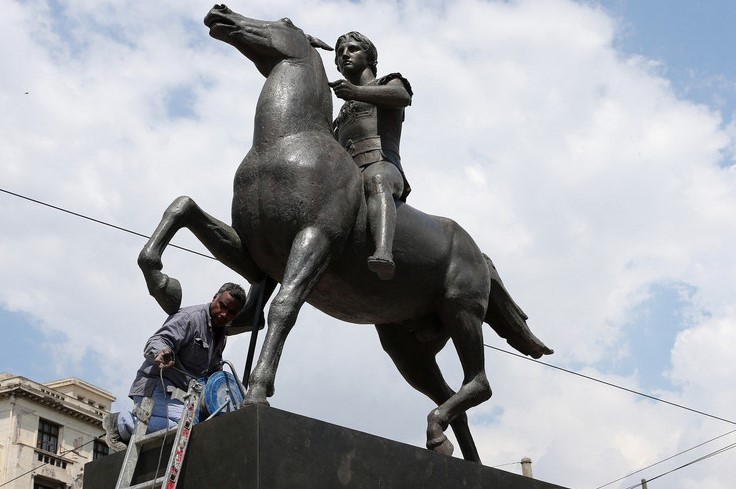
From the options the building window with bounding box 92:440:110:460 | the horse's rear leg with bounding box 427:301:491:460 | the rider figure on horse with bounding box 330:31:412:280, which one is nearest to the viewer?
the rider figure on horse with bounding box 330:31:412:280

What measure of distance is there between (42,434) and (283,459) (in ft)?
115

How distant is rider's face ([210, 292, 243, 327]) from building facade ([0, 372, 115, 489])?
30655mm

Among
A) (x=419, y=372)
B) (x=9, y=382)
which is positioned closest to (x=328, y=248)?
(x=419, y=372)

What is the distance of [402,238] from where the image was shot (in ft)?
23.1

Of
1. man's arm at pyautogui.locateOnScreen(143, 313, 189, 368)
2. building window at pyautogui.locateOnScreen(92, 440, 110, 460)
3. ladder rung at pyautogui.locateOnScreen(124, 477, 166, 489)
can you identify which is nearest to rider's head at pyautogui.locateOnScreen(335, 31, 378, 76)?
man's arm at pyautogui.locateOnScreen(143, 313, 189, 368)

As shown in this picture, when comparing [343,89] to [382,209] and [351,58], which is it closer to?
[351,58]

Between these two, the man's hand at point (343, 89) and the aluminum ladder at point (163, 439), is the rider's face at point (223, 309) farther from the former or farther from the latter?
the man's hand at point (343, 89)

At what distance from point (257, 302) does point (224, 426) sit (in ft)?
4.70

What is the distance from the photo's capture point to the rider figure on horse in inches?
264

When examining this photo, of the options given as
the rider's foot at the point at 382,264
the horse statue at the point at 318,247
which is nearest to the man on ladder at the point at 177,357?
the horse statue at the point at 318,247

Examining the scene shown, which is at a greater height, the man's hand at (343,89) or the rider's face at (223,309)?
the man's hand at (343,89)

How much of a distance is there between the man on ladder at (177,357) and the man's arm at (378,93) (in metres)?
1.60

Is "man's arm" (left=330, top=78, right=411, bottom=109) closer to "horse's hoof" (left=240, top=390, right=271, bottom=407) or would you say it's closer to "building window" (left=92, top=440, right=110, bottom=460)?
"horse's hoof" (left=240, top=390, right=271, bottom=407)

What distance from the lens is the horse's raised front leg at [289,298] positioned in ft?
19.2
